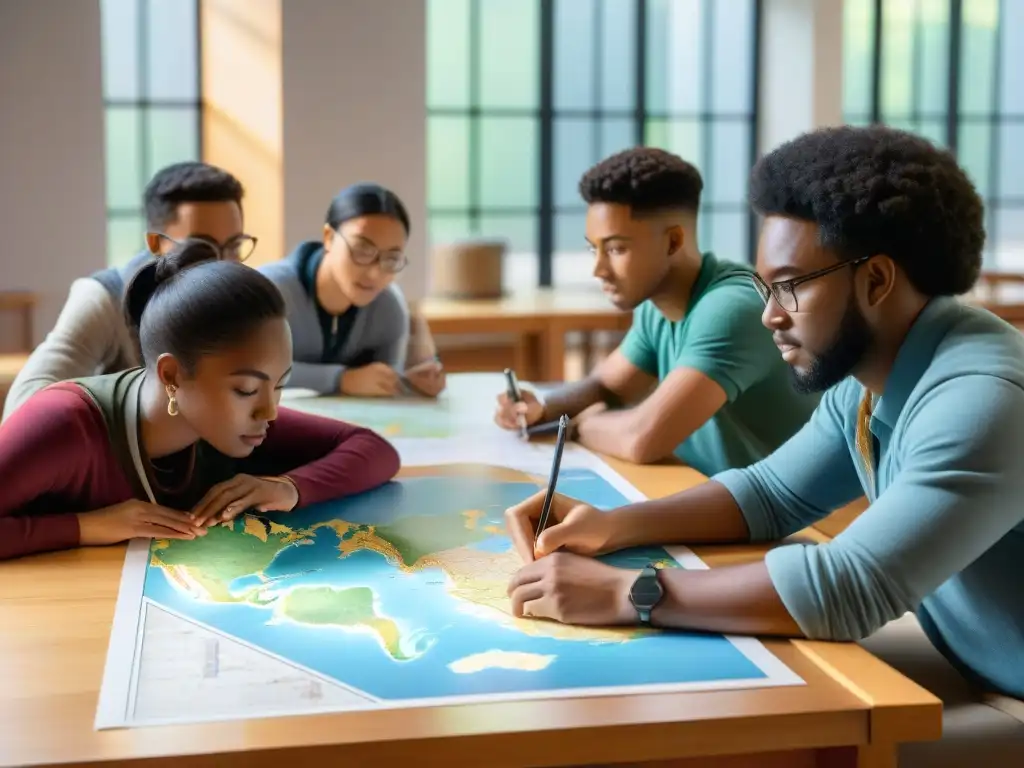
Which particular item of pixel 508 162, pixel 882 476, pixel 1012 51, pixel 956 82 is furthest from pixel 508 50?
pixel 882 476

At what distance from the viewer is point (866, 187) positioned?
55.5 inches

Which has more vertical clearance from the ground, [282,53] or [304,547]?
[282,53]

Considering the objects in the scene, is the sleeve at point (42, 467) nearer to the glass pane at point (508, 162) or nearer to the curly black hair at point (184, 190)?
the curly black hair at point (184, 190)

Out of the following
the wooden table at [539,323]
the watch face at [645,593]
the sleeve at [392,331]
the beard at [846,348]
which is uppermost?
the beard at [846,348]

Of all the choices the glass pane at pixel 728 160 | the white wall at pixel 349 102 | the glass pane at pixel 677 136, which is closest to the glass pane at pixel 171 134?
the white wall at pixel 349 102

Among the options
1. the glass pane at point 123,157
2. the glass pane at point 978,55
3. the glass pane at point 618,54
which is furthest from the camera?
the glass pane at point 978,55

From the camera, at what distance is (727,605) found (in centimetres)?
131

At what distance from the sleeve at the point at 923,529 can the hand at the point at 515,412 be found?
1.24 m

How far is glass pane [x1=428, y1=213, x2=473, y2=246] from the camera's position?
23.2 ft

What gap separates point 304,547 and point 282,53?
4.74m

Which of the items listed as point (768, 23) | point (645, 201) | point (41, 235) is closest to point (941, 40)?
point (768, 23)

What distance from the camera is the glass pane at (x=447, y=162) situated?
7.05m

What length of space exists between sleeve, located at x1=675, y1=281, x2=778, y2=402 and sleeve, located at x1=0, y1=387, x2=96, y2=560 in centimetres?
109

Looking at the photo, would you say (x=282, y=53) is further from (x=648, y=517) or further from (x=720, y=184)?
(x=648, y=517)
